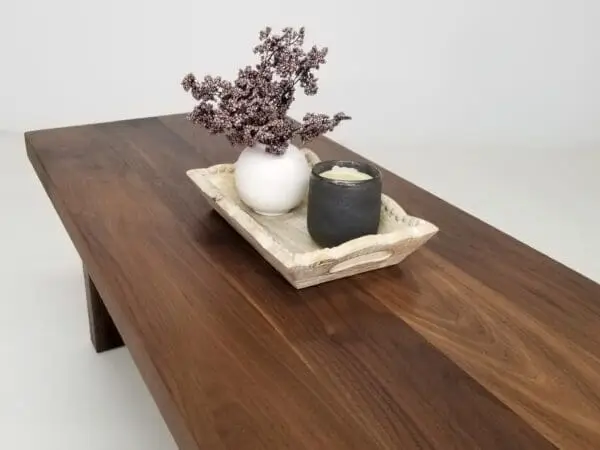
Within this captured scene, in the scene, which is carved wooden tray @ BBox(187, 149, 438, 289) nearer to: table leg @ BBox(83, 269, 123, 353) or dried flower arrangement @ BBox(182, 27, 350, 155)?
dried flower arrangement @ BBox(182, 27, 350, 155)

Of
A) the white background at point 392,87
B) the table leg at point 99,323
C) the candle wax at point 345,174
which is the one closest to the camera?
the candle wax at point 345,174

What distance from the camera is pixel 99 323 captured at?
1658 millimetres

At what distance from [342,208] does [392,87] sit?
250 centimetres

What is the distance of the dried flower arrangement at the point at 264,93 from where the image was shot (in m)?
1.21

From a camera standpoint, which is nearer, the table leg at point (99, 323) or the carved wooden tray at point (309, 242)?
the carved wooden tray at point (309, 242)

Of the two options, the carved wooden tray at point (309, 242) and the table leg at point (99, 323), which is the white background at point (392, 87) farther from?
the carved wooden tray at point (309, 242)

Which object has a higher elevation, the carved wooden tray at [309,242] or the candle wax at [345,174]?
the candle wax at [345,174]

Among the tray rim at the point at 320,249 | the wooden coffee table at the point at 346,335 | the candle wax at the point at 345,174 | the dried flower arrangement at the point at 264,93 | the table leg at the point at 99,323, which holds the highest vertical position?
the dried flower arrangement at the point at 264,93

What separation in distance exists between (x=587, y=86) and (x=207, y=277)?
10.2 ft

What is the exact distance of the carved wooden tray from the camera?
3.52 feet

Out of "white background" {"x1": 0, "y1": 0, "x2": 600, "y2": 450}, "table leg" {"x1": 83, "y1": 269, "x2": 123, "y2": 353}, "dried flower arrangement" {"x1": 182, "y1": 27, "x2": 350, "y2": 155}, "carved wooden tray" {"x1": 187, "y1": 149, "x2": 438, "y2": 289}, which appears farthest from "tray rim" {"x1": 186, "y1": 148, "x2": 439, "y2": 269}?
"white background" {"x1": 0, "y1": 0, "x2": 600, "y2": 450}

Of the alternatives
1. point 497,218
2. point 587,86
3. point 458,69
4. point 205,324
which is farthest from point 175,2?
point 205,324

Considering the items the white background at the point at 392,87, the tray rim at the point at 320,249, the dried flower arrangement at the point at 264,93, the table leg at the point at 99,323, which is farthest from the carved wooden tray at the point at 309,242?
the white background at the point at 392,87

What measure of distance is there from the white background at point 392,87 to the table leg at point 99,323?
1.08 feet
